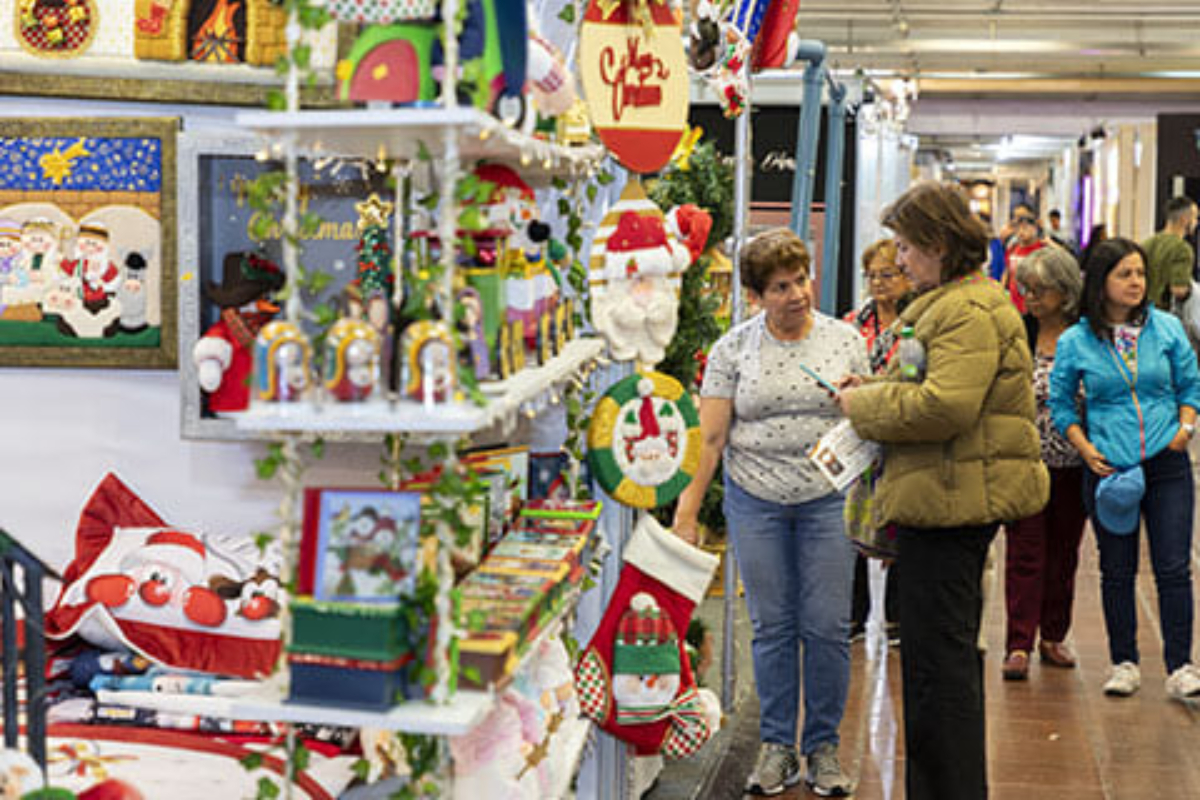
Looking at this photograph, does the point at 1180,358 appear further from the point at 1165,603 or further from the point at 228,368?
the point at 228,368

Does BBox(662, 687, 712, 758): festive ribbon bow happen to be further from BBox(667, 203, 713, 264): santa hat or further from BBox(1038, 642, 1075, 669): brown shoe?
BBox(1038, 642, 1075, 669): brown shoe

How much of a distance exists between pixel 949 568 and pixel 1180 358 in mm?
2051

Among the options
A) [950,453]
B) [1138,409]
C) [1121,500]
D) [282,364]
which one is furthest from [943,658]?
[282,364]

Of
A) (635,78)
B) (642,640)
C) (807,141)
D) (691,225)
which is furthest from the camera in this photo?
(807,141)

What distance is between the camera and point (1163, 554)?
17.7 ft

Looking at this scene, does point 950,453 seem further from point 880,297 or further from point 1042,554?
point 1042,554

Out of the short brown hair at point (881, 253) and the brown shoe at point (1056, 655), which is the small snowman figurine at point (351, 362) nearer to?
the short brown hair at point (881, 253)

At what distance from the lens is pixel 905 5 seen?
47.8ft

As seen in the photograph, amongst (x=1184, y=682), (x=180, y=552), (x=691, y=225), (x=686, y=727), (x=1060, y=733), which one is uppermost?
(x=691, y=225)

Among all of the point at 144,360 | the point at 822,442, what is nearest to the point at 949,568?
the point at 822,442

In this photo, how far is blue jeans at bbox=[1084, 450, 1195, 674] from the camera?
536cm

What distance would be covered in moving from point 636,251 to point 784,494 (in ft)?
4.27

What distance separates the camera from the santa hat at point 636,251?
3.25m

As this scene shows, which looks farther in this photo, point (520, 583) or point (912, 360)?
point (912, 360)
